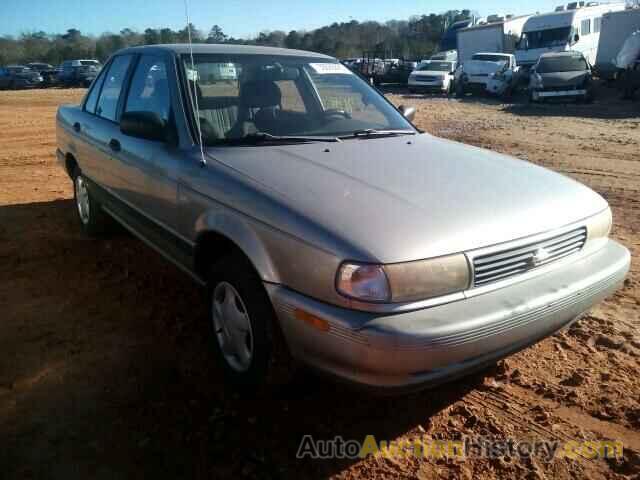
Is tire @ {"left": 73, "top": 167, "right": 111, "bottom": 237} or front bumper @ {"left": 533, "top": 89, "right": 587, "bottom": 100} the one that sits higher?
front bumper @ {"left": 533, "top": 89, "right": 587, "bottom": 100}

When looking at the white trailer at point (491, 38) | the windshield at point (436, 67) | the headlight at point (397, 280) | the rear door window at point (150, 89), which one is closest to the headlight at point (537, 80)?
the windshield at point (436, 67)

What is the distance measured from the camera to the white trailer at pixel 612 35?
20938 millimetres

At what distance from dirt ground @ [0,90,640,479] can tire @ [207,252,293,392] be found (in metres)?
0.11

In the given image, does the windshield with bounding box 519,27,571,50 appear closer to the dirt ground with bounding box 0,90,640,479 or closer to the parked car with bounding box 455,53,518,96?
the parked car with bounding box 455,53,518,96

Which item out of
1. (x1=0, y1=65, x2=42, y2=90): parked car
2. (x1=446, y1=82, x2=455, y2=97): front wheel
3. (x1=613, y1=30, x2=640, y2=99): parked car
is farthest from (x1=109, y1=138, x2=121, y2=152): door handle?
(x1=0, y1=65, x2=42, y2=90): parked car

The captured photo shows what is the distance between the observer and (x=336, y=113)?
3467 millimetres

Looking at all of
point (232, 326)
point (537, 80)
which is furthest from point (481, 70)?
point (232, 326)

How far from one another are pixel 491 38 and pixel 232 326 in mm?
27981

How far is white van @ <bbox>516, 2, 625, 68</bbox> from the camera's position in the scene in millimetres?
21391

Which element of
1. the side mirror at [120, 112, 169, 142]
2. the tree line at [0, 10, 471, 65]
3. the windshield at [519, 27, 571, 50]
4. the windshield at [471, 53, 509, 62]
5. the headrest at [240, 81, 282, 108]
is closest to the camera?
the side mirror at [120, 112, 169, 142]

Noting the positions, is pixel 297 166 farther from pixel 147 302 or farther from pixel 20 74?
pixel 20 74

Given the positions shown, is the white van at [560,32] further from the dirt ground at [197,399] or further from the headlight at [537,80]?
the dirt ground at [197,399]

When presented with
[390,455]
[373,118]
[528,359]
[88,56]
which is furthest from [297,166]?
[88,56]

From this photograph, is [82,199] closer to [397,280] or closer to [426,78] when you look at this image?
[397,280]
